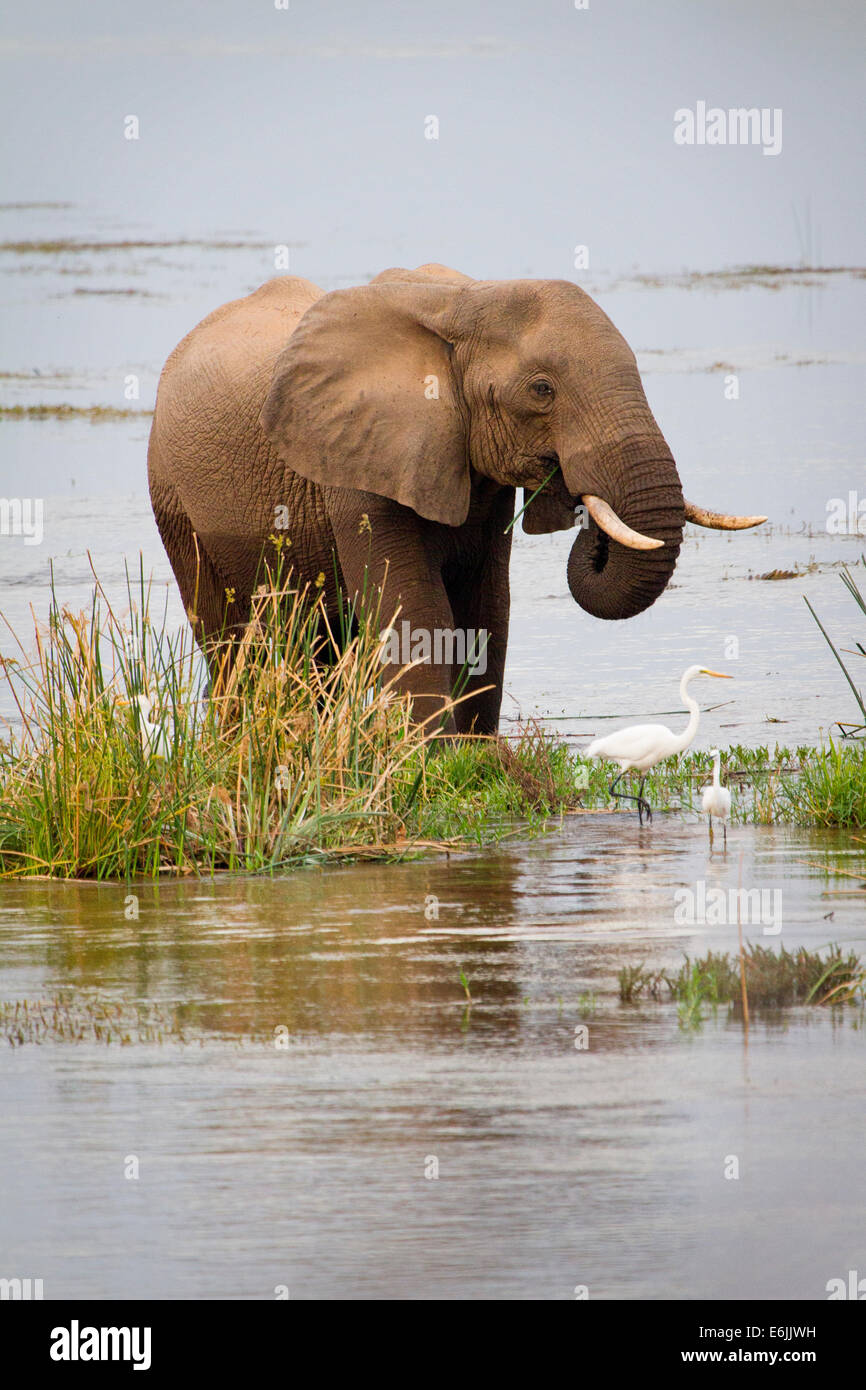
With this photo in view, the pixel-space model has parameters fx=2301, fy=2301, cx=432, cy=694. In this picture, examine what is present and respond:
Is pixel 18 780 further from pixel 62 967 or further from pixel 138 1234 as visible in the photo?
pixel 138 1234

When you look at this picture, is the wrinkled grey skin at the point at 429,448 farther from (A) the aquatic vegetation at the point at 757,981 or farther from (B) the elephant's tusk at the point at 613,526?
(A) the aquatic vegetation at the point at 757,981

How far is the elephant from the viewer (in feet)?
35.0

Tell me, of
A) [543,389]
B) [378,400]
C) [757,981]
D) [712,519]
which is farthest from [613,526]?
[757,981]

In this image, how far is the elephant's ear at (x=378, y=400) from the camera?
450 inches

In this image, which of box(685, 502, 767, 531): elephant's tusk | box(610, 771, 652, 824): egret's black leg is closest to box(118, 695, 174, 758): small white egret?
box(610, 771, 652, 824): egret's black leg

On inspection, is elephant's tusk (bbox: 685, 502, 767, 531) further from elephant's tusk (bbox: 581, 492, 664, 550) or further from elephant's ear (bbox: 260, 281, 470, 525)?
elephant's ear (bbox: 260, 281, 470, 525)

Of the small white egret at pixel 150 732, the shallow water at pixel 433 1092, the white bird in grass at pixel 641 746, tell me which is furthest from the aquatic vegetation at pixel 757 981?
the white bird in grass at pixel 641 746

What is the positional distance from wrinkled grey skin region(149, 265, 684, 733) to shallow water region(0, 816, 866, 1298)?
3233 millimetres

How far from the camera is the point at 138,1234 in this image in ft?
14.3

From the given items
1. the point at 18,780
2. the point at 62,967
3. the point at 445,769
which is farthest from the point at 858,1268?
the point at 445,769

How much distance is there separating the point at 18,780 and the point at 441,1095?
14.0 ft

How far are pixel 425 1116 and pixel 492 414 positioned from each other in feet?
21.9

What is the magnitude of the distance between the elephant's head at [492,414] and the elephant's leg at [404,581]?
0.69 feet

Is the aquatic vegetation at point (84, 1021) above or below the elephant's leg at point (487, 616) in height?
below
